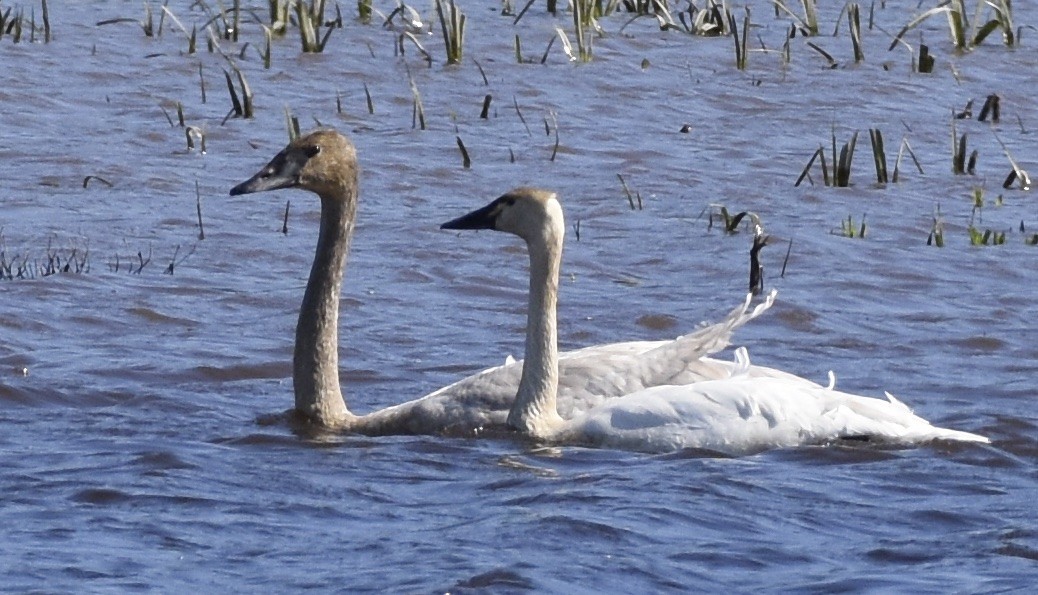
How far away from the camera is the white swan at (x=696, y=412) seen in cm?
A: 709

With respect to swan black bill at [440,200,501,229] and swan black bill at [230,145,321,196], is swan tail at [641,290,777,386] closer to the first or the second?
swan black bill at [440,200,501,229]

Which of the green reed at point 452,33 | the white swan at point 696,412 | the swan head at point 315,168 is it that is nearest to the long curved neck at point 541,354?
the white swan at point 696,412

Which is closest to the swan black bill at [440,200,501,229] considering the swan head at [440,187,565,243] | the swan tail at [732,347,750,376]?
the swan head at [440,187,565,243]

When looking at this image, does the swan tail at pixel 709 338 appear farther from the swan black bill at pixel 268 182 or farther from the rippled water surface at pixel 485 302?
the swan black bill at pixel 268 182

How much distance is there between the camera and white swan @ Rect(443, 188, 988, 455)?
23.3ft

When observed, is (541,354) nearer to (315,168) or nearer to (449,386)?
(449,386)

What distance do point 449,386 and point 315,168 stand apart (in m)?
0.94

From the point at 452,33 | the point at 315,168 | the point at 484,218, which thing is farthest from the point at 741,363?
the point at 452,33

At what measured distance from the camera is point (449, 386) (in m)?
7.69

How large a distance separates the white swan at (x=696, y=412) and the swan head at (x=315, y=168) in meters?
0.81

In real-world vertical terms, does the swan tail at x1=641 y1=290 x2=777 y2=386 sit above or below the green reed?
A: above

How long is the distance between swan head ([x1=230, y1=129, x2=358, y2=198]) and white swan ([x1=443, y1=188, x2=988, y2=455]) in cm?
81

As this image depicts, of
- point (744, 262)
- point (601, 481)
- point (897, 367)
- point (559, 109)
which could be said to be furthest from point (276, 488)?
point (559, 109)

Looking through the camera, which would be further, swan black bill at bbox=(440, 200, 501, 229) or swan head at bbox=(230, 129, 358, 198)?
swan head at bbox=(230, 129, 358, 198)
